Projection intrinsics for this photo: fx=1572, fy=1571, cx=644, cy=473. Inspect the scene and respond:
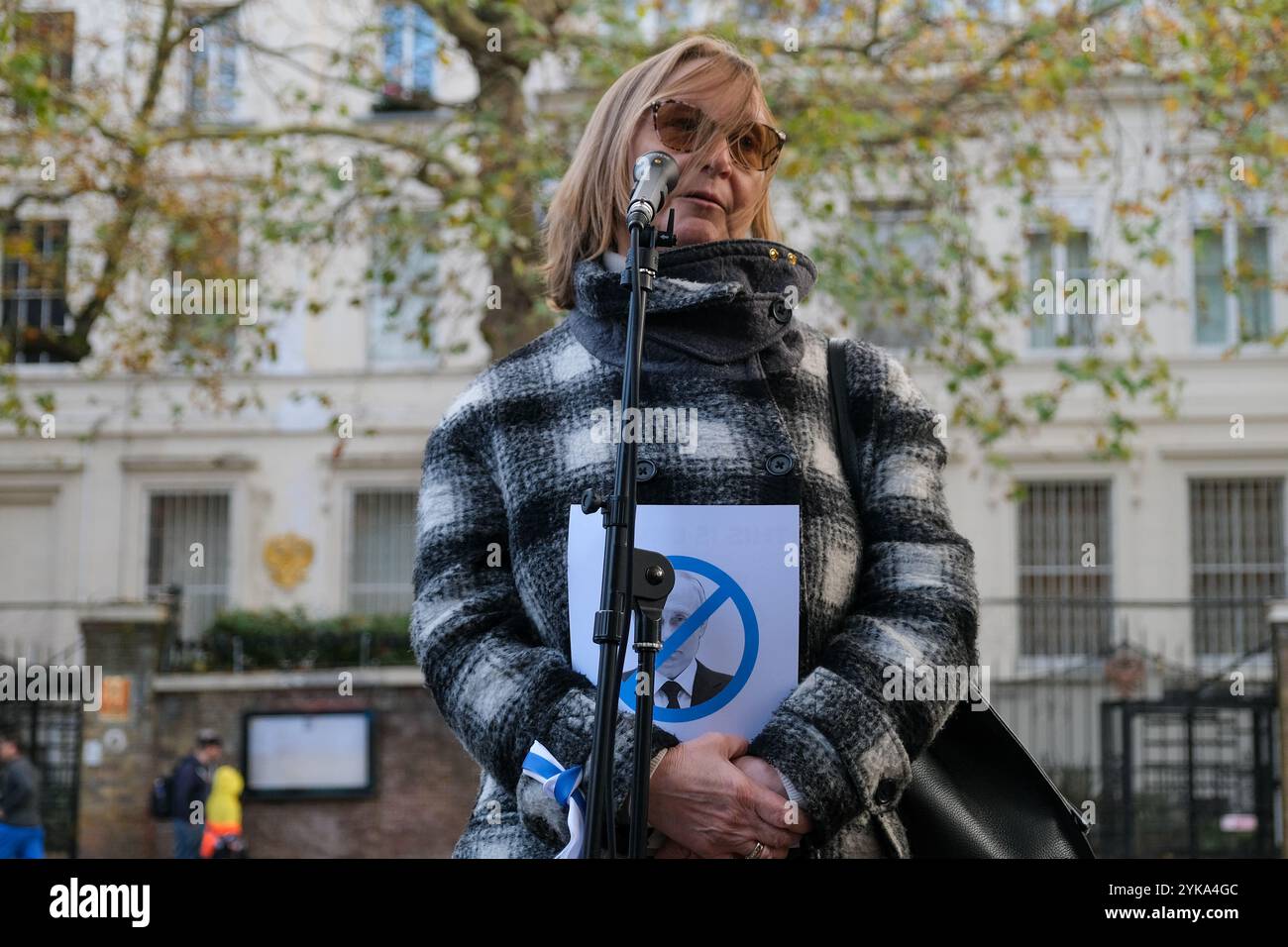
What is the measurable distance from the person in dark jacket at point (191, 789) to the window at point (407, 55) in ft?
22.2

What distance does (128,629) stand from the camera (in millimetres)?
16906

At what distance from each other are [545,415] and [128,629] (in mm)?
15042

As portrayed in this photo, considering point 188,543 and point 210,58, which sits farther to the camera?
point 188,543

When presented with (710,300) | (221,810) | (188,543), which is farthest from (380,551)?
(710,300)

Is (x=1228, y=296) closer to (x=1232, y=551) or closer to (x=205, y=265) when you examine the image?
(x=1232, y=551)

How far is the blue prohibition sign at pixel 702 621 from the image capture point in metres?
2.65

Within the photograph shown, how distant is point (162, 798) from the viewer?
1599 centimetres

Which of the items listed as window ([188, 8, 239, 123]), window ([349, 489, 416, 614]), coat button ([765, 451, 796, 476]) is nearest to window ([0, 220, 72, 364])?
window ([188, 8, 239, 123])

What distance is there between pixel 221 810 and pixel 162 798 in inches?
25.2

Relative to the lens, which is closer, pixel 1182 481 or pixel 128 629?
pixel 128 629

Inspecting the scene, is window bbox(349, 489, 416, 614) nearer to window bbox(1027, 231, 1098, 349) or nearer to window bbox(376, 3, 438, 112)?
window bbox(376, 3, 438, 112)

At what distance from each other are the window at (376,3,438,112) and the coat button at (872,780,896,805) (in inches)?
427
